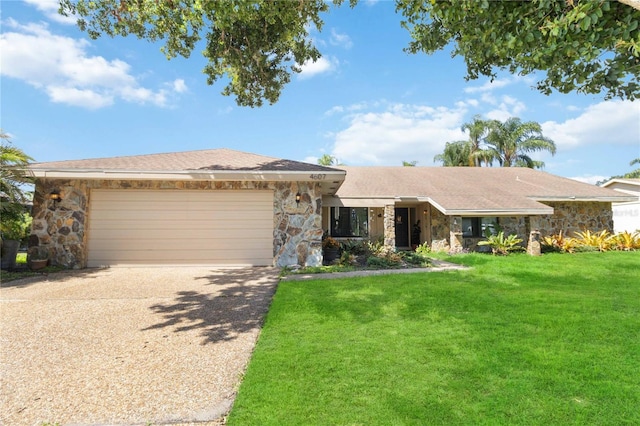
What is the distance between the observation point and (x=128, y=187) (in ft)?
30.7

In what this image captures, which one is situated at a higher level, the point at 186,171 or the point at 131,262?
the point at 186,171

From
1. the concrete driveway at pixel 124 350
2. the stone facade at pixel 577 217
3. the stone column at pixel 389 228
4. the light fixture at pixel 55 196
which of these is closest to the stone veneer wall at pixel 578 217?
the stone facade at pixel 577 217

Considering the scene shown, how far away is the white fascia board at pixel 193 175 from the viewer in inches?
334

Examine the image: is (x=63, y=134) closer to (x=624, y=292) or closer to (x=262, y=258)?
(x=262, y=258)

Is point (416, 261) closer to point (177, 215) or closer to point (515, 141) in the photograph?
point (177, 215)

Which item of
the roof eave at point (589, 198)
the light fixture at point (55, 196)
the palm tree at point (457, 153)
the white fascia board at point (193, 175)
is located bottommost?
the light fixture at point (55, 196)

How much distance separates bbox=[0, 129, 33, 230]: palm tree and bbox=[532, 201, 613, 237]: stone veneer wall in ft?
67.4

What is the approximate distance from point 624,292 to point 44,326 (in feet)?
34.7

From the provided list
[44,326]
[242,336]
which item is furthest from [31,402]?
[44,326]

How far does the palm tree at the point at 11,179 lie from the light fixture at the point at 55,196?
83 centimetres

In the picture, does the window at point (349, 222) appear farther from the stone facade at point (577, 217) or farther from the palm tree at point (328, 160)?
the palm tree at point (328, 160)

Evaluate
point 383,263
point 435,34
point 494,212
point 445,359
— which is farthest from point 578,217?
point 445,359

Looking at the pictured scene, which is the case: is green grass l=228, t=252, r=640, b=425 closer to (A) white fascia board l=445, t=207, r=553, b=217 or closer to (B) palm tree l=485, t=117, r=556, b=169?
(A) white fascia board l=445, t=207, r=553, b=217

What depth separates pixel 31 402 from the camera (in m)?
2.63
